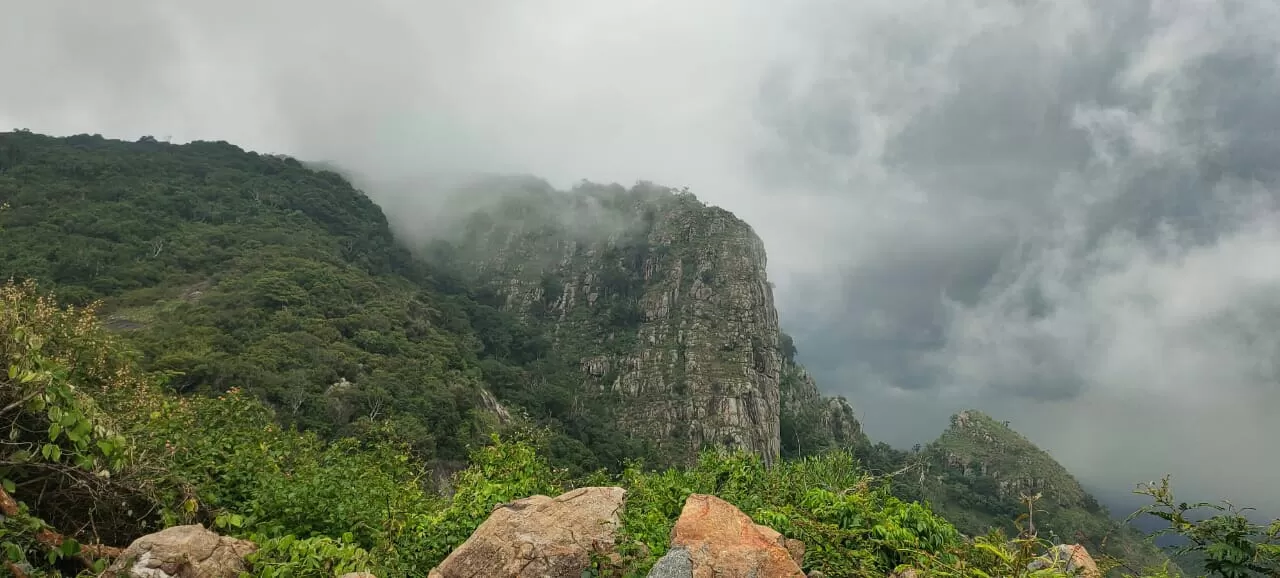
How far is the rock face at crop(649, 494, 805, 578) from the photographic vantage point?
5348 millimetres

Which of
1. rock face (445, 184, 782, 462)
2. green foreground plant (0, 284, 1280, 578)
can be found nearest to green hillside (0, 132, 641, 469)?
rock face (445, 184, 782, 462)

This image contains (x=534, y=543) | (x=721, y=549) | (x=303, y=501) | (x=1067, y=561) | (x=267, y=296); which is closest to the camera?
(x=1067, y=561)

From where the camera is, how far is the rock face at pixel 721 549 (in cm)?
535

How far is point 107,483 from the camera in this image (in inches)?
217

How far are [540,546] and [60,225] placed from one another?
3328 inches

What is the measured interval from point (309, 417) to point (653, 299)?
88.0 m

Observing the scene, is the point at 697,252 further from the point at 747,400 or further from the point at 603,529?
the point at 603,529

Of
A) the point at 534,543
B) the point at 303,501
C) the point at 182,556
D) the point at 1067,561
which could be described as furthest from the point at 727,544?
the point at 303,501

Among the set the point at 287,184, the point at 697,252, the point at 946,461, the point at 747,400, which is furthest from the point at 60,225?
the point at 946,461

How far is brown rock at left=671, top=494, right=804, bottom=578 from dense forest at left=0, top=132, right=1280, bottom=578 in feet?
1.46

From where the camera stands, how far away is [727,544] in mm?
5711

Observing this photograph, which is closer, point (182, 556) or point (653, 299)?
point (182, 556)

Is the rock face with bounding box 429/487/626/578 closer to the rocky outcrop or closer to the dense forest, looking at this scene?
the dense forest

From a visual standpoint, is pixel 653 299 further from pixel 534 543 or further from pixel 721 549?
pixel 721 549
